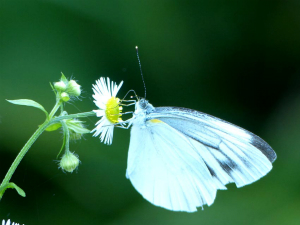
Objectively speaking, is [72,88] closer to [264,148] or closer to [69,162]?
[69,162]

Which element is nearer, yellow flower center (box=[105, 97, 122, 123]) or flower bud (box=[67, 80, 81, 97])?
flower bud (box=[67, 80, 81, 97])

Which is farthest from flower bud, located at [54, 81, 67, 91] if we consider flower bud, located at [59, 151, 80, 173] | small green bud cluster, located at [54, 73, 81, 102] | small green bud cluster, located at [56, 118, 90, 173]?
flower bud, located at [59, 151, 80, 173]

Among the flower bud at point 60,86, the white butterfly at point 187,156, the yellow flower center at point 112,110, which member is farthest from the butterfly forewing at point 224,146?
the flower bud at point 60,86

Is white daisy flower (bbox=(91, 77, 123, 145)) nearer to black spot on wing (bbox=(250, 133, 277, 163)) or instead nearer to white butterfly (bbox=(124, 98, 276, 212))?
white butterfly (bbox=(124, 98, 276, 212))

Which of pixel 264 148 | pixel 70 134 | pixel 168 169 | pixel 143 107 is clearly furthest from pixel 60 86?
pixel 264 148

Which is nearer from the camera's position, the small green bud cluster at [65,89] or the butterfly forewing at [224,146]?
the small green bud cluster at [65,89]

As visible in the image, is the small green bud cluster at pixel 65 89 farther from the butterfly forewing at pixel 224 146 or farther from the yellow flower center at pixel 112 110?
the butterfly forewing at pixel 224 146
